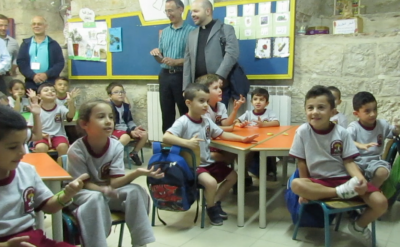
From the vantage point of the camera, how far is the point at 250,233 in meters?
2.48

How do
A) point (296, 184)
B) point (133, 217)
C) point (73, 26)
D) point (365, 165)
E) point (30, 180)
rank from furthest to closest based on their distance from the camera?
1. point (73, 26)
2. point (365, 165)
3. point (296, 184)
4. point (133, 217)
5. point (30, 180)

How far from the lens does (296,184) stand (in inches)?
83.5

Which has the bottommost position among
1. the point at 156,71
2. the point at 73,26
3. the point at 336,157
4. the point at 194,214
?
the point at 194,214

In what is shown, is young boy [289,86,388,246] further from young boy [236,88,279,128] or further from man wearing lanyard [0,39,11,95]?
man wearing lanyard [0,39,11,95]

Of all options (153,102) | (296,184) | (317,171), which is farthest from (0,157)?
(153,102)

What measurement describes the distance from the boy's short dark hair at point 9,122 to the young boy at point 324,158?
1.45 meters

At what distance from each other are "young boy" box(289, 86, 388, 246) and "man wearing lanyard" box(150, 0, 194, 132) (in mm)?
2129

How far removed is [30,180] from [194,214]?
5.25 feet

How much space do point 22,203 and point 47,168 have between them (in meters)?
0.42

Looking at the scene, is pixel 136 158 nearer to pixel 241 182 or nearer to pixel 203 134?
pixel 203 134

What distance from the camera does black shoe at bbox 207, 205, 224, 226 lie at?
2607 mm

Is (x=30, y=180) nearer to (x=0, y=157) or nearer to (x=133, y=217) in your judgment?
(x=0, y=157)

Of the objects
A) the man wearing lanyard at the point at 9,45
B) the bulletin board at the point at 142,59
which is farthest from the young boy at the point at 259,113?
the man wearing lanyard at the point at 9,45

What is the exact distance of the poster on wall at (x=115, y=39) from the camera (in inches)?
199
